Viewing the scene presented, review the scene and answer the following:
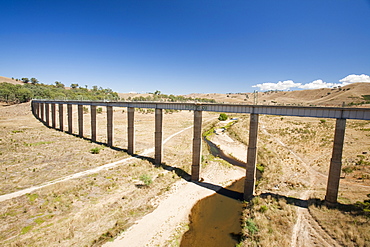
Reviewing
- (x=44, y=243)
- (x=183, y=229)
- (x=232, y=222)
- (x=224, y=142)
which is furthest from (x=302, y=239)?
(x=224, y=142)

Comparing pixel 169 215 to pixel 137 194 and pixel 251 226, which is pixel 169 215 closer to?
pixel 137 194

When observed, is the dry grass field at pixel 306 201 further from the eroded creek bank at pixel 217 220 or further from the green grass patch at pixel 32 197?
the green grass patch at pixel 32 197

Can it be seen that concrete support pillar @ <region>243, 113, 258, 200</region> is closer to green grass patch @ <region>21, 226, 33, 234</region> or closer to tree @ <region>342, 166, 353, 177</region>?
tree @ <region>342, 166, 353, 177</region>

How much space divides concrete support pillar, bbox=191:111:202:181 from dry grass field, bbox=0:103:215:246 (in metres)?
2.26

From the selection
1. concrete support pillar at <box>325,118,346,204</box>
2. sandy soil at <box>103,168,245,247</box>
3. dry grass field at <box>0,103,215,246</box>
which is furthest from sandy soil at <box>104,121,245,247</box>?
concrete support pillar at <box>325,118,346,204</box>

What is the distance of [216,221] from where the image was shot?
57.4 feet

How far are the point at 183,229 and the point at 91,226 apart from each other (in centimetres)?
775

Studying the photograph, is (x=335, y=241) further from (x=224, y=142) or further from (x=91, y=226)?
(x=224, y=142)

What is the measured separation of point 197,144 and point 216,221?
32.0 ft

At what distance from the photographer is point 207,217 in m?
18.0

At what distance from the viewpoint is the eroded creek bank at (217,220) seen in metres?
15.0

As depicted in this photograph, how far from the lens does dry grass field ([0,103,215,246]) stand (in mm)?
14398

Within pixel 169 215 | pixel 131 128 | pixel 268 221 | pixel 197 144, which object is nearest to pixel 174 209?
pixel 169 215

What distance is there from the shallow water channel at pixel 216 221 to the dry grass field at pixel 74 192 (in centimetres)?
472
